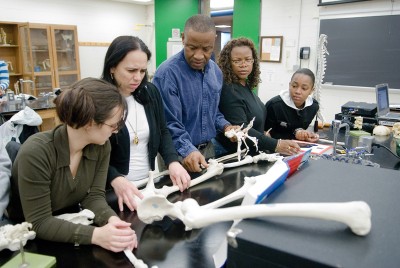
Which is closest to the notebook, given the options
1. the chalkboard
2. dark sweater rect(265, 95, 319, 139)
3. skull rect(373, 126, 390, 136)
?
skull rect(373, 126, 390, 136)

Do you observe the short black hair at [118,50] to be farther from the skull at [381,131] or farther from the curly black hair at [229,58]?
the skull at [381,131]

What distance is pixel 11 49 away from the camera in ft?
21.1

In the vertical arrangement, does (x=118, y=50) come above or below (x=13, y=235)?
above

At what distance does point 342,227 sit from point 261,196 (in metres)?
0.16

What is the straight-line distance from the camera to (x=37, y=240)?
0.96m

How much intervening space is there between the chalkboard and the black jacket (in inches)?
146

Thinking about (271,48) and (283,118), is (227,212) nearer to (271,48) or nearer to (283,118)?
(283,118)

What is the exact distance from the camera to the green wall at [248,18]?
17.0ft

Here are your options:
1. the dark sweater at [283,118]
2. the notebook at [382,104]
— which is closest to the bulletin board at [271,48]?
the notebook at [382,104]

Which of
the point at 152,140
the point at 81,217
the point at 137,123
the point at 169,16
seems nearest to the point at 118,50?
the point at 137,123

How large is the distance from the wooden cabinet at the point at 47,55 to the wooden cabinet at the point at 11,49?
139 millimetres

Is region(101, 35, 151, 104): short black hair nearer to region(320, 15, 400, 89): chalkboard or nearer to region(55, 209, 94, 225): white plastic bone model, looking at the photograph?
region(55, 209, 94, 225): white plastic bone model

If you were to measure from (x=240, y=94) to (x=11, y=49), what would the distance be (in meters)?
6.08

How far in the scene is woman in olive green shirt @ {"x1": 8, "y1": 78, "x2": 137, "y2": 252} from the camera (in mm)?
935
